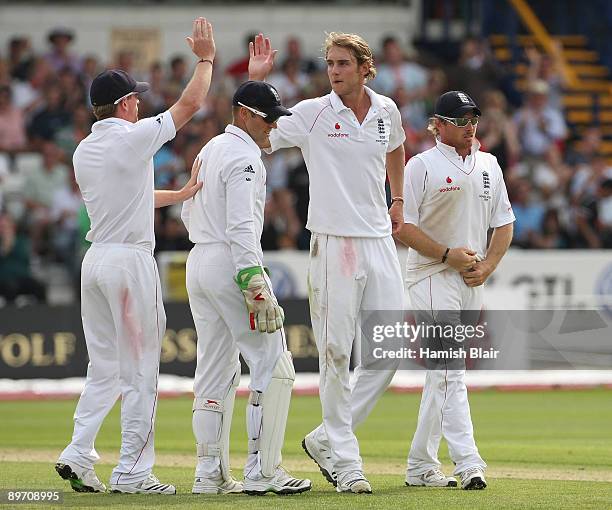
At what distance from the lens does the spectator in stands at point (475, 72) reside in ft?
71.6

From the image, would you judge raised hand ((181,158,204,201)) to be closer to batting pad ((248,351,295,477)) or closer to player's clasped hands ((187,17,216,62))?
player's clasped hands ((187,17,216,62))

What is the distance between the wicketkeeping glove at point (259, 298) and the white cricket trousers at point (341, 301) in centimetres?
53

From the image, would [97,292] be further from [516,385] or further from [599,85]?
[599,85]

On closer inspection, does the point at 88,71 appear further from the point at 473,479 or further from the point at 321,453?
the point at 473,479

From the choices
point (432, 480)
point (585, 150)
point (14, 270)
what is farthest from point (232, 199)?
point (585, 150)

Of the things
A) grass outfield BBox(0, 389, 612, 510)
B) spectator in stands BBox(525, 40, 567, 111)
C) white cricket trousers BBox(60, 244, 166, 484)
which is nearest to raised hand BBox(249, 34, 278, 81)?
white cricket trousers BBox(60, 244, 166, 484)

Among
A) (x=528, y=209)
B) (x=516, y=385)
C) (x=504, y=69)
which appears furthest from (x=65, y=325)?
(x=504, y=69)

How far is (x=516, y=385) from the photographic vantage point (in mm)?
16656

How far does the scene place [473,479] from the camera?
801cm

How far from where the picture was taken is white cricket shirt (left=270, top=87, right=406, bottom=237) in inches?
321

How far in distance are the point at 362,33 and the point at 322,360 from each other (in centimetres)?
1673

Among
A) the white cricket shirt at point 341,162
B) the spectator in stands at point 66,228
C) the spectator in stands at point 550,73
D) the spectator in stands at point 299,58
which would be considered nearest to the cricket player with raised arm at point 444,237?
the white cricket shirt at point 341,162

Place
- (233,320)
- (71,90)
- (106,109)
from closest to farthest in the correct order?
(233,320), (106,109), (71,90)

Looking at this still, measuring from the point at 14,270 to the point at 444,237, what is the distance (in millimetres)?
9774
